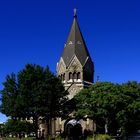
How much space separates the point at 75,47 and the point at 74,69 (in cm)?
427

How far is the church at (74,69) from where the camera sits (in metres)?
67.9

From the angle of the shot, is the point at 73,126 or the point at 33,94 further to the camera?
the point at 73,126

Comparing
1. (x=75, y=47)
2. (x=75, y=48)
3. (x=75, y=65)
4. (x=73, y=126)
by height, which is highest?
(x=75, y=47)

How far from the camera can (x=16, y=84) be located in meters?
53.8

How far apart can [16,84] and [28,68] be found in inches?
119

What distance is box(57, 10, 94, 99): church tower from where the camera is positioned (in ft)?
224

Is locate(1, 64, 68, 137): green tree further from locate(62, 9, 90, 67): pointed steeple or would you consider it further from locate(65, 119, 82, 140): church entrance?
locate(62, 9, 90, 67): pointed steeple

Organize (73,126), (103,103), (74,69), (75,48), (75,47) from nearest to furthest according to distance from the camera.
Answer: (103,103) < (73,126) < (74,69) < (75,48) < (75,47)

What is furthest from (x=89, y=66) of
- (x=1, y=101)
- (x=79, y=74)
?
(x=1, y=101)

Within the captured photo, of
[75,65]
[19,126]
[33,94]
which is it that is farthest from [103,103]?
[75,65]

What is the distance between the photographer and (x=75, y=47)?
228 feet

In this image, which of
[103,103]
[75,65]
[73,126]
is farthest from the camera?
[75,65]

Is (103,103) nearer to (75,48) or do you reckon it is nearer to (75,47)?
(75,48)

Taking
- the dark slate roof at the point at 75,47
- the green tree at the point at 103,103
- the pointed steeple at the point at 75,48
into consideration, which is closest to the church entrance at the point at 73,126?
the pointed steeple at the point at 75,48
